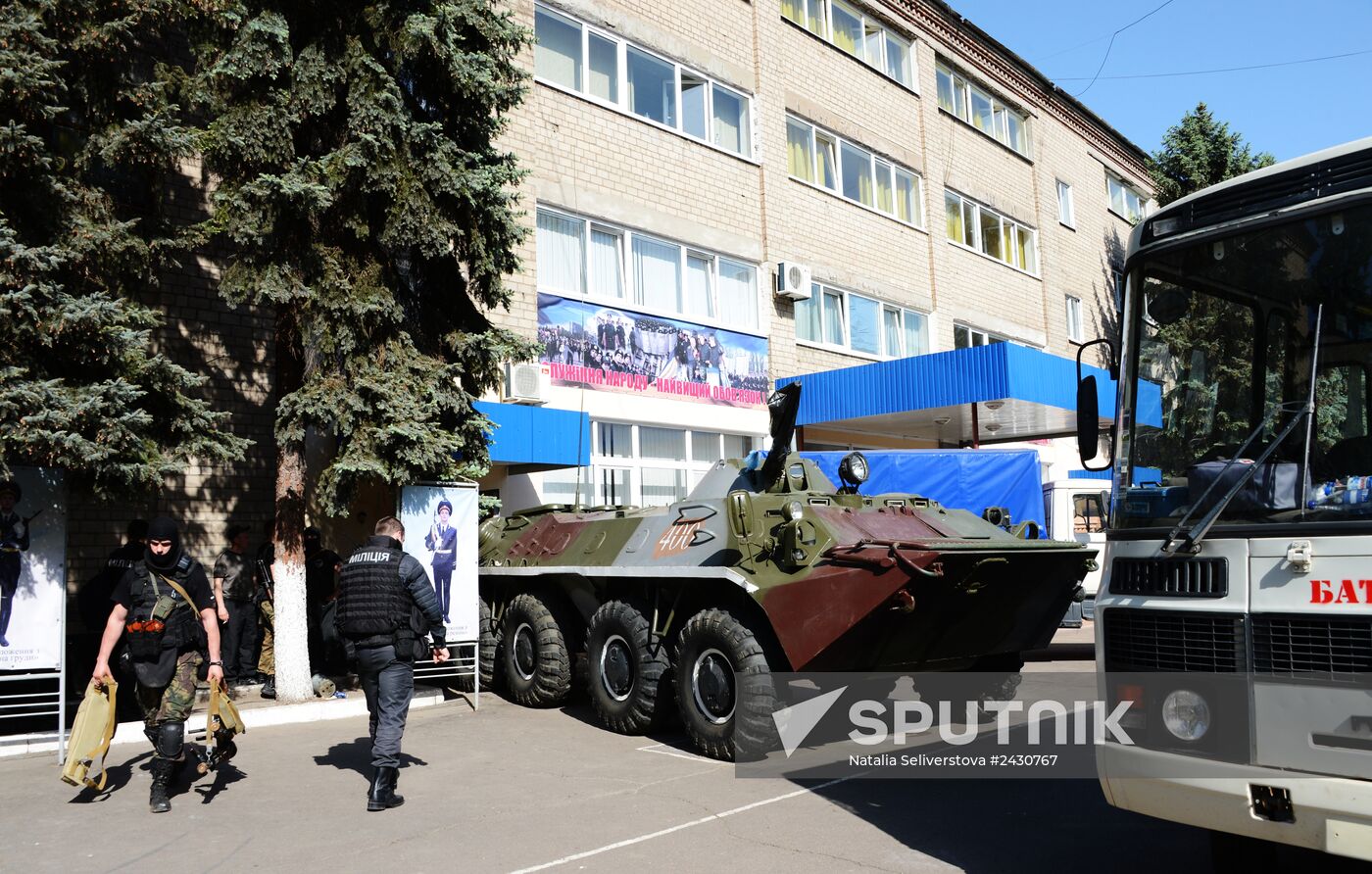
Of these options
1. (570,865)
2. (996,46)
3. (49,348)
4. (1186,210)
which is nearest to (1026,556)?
(1186,210)

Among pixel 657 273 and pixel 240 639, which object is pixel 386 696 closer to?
pixel 240 639

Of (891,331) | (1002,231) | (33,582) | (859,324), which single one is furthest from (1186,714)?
(1002,231)

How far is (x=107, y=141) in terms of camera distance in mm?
9422

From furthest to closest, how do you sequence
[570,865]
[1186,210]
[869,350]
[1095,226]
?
→ [1095,226] → [869,350] → [570,865] → [1186,210]

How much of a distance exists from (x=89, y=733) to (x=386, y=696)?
6.03ft

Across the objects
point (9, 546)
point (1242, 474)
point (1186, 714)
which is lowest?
point (1186, 714)

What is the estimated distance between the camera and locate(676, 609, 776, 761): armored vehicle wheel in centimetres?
784

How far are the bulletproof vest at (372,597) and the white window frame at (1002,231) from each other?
1893cm

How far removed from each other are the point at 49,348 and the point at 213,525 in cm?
326

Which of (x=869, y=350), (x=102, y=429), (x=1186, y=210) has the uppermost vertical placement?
(x=869, y=350)

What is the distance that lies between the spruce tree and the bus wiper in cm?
715

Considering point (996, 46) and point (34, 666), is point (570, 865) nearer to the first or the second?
point (34, 666)

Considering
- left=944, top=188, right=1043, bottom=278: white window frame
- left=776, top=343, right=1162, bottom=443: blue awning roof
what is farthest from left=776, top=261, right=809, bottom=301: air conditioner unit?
left=944, top=188, right=1043, bottom=278: white window frame

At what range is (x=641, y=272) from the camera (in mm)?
16797
